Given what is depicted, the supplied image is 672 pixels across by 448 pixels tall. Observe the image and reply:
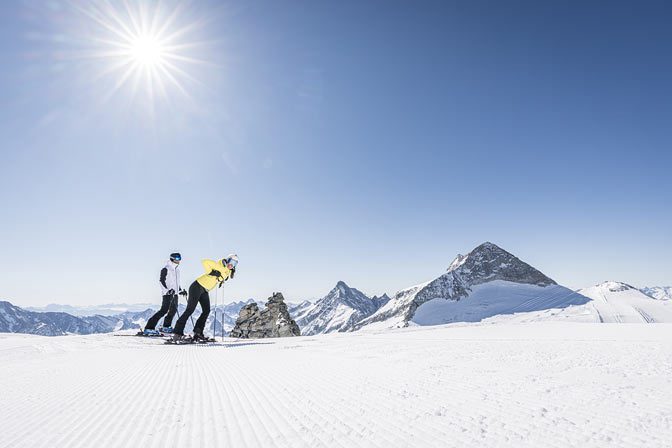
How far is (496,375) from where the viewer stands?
182 inches

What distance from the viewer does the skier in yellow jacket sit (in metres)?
11.9

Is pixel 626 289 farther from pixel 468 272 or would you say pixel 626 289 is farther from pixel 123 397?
pixel 123 397

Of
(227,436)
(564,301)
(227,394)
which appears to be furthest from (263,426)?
(564,301)

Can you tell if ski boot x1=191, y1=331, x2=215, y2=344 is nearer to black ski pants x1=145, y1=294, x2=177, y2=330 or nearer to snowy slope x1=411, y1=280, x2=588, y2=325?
black ski pants x1=145, y1=294, x2=177, y2=330

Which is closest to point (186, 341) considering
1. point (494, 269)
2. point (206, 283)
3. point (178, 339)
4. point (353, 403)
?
point (178, 339)

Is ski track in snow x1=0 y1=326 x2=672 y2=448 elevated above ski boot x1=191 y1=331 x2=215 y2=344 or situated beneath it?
situated beneath

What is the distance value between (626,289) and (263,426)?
417 ft

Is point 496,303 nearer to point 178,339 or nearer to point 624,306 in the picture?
point 624,306

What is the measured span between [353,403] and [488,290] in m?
125

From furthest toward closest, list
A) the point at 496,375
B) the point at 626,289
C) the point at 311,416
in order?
the point at 626,289
the point at 496,375
the point at 311,416

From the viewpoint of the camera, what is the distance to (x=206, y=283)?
11891mm

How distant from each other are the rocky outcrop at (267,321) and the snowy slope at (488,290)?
63212 millimetres

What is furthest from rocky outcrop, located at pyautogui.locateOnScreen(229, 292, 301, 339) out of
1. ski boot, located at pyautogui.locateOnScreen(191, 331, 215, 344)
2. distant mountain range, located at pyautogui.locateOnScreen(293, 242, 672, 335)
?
distant mountain range, located at pyautogui.locateOnScreen(293, 242, 672, 335)

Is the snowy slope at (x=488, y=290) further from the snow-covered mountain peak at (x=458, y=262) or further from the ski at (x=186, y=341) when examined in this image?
the ski at (x=186, y=341)
